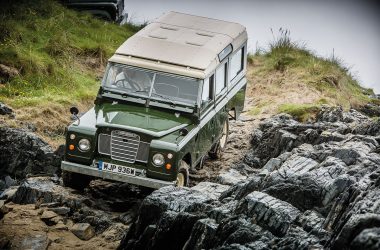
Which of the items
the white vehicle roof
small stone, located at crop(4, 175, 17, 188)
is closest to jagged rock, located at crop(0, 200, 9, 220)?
small stone, located at crop(4, 175, 17, 188)

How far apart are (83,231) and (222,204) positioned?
1.99 meters

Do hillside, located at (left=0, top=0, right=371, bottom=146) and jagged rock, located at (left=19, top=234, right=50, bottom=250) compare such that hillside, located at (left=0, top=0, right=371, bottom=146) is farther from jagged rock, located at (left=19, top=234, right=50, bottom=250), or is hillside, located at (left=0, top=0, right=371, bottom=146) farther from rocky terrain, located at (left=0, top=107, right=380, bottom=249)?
jagged rock, located at (left=19, top=234, right=50, bottom=250)

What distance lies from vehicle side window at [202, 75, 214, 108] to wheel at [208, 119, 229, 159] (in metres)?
1.53

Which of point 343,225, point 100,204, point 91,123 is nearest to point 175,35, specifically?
point 91,123

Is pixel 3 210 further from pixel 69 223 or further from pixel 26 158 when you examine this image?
pixel 26 158

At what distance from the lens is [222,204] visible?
8.65 metres

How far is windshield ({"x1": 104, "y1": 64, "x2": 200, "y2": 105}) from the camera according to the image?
Result: 1111cm

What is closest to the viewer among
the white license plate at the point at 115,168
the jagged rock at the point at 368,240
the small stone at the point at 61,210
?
the jagged rock at the point at 368,240

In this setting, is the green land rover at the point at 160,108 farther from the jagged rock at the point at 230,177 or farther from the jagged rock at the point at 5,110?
the jagged rock at the point at 5,110

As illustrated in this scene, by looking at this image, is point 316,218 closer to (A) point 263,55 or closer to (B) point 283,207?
(B) point 283,207

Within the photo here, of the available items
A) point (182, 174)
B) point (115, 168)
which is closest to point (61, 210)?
point (115, 168)

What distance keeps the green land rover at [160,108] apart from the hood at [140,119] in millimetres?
15

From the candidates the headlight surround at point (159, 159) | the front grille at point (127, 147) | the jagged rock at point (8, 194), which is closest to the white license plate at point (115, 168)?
the front grille at point (127, 147)

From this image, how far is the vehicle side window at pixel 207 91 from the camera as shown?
1130 cm
